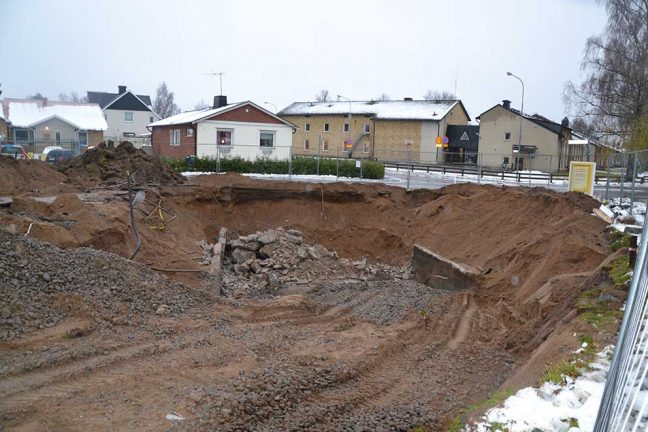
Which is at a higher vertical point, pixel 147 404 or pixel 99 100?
pixel 99 100

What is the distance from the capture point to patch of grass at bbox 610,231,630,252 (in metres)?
10.8

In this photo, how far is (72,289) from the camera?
9.52 meters

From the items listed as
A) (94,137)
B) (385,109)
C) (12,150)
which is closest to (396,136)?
(385,109)

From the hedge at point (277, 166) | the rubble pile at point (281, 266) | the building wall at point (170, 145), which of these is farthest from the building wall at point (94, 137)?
the rubble pile at point (281, 266)

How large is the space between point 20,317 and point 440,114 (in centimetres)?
5392

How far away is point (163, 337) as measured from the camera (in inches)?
352

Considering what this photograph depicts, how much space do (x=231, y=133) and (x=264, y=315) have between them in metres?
27.6

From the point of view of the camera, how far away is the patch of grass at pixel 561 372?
562 centimetres

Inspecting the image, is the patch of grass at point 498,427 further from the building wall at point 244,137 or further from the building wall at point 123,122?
the building wall at point 123,122

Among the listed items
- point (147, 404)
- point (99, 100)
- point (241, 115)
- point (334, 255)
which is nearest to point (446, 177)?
point (241, 115)

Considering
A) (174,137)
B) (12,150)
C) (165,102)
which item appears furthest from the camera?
(165,102)

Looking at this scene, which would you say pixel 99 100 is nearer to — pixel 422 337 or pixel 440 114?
pixel 440 114

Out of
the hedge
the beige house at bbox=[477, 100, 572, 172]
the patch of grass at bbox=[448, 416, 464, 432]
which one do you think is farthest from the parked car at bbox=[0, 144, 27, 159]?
the beige house at bbox=[477, 100, 572, 172]

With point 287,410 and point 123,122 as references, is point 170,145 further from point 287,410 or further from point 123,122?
point 123,122
